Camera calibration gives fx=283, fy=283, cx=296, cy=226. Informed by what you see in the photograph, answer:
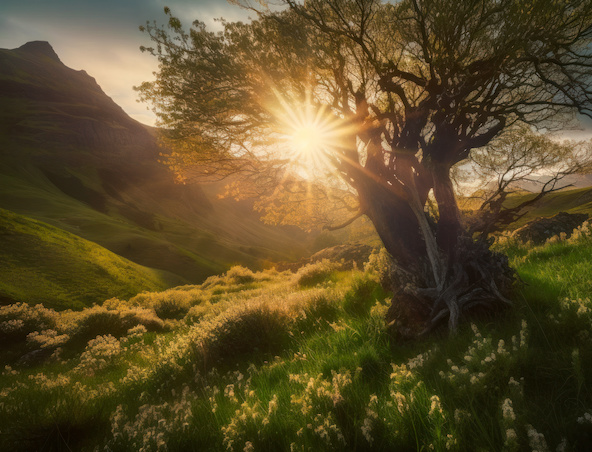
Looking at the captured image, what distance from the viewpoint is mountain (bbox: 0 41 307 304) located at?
65.3m

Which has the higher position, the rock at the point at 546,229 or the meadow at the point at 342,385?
the rock at the point at 546,229

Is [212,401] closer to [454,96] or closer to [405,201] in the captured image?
[405,201]

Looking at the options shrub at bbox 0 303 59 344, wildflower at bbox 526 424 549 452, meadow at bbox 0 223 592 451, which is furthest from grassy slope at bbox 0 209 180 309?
wildflower at bbox 526 424 549 452

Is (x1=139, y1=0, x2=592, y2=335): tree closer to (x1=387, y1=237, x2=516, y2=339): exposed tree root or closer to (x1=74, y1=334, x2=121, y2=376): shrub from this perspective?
(x1=387, y1=237, x2=516, y2=339): exposed tree root

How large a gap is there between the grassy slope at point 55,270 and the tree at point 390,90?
50.1ft

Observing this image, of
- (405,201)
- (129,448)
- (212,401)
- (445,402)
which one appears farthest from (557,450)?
(405,201)

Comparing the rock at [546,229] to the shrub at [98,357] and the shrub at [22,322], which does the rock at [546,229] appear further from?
the shrub at [22,322]

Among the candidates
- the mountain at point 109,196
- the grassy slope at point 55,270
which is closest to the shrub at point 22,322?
the grassy slope at point 55,270

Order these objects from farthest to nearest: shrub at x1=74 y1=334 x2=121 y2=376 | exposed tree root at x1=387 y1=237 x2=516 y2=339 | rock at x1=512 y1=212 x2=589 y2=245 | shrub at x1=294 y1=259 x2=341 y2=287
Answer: rock at x1=512 y1=212 x2=589 y2=245 → shrub at x1=294 y1=259 x2=341 y2=287 → shrub at x1=74 y1=334 x2=121 y2=376 → exposed tree root at x1=387 y1=237 x2=516 y2=339

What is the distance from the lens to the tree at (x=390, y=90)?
21.4 feet

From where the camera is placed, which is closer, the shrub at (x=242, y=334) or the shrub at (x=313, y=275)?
the shrub at (x=242, y=334)

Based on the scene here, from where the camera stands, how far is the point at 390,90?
305 inches

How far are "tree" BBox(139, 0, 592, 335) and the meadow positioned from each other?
1393mm

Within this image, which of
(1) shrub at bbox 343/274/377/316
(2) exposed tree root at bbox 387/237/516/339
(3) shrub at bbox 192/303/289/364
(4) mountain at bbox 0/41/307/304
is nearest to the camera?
(2) exposed tree root at bbox 387/237/516/339
